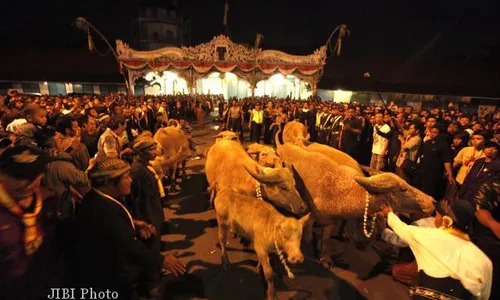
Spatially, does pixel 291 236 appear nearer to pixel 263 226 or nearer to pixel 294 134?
pixel 263 226

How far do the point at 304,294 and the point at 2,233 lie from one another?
3472mm

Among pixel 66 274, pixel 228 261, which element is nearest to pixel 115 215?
pixel 66 274

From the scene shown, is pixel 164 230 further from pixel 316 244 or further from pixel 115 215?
pixel 115 215

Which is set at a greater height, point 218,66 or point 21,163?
point 218,66

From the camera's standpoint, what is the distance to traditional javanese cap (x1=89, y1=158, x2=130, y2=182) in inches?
85.6

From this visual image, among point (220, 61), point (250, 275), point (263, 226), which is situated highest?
point (220, 61)

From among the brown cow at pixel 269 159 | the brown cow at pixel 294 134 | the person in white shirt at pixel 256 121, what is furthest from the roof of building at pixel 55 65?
the brown cow at pixel 269 159

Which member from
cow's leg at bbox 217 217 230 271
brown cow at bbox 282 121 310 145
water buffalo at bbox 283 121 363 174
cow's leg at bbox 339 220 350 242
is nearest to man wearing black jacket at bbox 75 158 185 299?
cow's leg at bbox 217 217 230 271

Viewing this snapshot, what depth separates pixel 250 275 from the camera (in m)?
4.17

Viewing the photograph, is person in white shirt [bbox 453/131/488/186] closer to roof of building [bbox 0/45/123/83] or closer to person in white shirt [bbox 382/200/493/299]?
person in white shirt [bbox 382/200/493/299]

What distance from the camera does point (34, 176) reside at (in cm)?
222

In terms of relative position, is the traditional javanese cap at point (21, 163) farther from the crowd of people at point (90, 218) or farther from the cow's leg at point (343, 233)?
the cow's leg at point (343, 233)

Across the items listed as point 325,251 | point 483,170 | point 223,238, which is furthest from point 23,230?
point 483,170

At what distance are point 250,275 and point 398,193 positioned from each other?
247 centimetres
